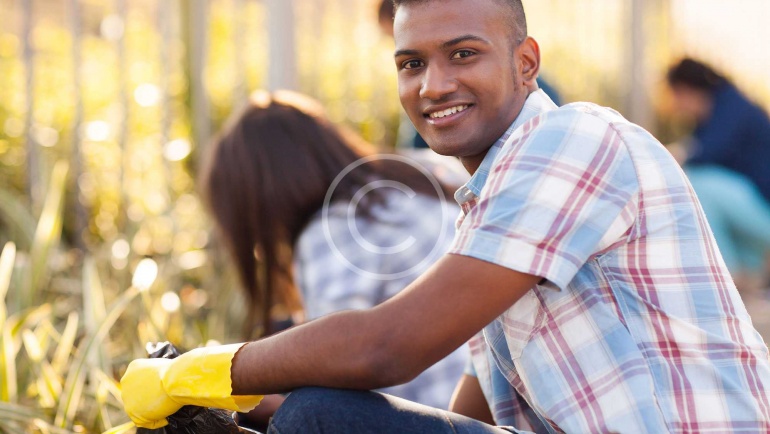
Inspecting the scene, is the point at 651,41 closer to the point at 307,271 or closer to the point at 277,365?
the point at 307,271

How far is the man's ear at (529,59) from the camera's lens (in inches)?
65.9

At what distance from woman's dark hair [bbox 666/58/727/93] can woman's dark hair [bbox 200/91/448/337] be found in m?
2.72

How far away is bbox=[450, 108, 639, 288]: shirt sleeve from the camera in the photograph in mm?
1398

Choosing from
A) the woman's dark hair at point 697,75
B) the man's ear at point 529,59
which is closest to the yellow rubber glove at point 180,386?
the man's ear at point 529,59

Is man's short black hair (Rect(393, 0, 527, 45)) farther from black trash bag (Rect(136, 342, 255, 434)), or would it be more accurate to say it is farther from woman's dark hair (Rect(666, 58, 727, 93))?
woman's dark hair (Rect(666, 58, 727, 93))

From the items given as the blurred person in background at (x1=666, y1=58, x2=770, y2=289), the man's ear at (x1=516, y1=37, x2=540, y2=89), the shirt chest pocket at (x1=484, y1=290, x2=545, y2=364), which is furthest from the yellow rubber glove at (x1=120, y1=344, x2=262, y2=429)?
the blurred person in background at (x1=666, y1=58, x2=770, y2=289)

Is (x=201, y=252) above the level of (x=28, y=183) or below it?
below

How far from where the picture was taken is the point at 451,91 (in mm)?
1624

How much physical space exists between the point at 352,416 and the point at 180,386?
288 millimetres

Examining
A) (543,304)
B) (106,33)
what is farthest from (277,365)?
(106,33)

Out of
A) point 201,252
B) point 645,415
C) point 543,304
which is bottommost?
point 201,252

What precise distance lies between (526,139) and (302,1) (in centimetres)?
334

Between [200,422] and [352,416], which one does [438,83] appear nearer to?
[352,416]

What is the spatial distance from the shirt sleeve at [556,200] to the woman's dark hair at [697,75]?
12.3 feet
